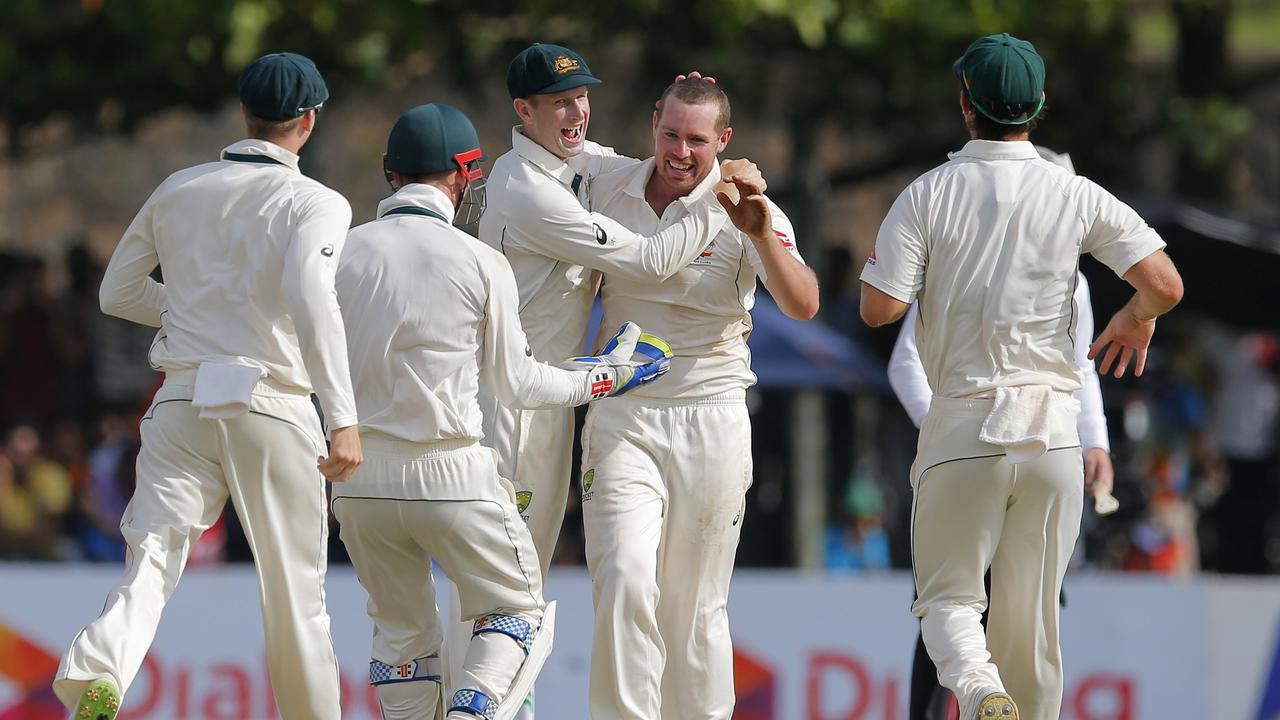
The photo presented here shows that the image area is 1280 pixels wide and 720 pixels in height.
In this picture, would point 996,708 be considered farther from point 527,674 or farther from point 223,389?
point 223,389

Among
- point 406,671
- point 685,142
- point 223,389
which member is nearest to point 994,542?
point 685,142

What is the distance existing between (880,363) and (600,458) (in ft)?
21.2

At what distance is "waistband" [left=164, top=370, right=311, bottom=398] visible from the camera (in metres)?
5.83

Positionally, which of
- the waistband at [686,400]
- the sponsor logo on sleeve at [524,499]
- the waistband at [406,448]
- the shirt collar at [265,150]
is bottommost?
the sponsor logo on sleeve at [524,499]

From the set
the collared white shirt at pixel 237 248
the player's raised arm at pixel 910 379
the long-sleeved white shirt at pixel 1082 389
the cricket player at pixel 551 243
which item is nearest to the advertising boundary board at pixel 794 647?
the long-sleeved white shirt at pixel 1082 389

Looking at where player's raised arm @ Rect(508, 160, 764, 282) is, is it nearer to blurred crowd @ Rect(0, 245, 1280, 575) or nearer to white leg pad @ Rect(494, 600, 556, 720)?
white leg pad @ Rect(494, 600, 556, 720)

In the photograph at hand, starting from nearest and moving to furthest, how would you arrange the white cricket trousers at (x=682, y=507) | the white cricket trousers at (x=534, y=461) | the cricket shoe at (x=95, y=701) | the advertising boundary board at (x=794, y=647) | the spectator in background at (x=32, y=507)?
the cricket shoe at (x=95, y=701), the white cricket trousers at (x=682, y=507), the white cricket trousers at (x=534, y=461), the advertising boundary board at (x=794, y=647), the spectator in background at (x=32, y=507)

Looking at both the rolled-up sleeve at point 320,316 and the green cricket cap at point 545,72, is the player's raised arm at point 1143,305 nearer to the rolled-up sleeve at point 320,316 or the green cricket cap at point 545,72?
the green cricket cap at point 545,72

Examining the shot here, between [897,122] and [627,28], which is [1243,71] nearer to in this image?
[897,122]

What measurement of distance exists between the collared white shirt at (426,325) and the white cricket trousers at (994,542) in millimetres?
1302

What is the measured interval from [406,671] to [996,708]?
185 centimetres

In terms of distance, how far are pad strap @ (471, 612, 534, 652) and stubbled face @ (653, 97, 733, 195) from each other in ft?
5.23

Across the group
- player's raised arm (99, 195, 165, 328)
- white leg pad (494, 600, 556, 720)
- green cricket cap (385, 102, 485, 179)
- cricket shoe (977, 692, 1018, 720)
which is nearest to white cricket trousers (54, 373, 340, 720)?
player's raised arm (99, 195, 165, 328)

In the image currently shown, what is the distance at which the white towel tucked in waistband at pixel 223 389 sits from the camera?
5734 millimetres
